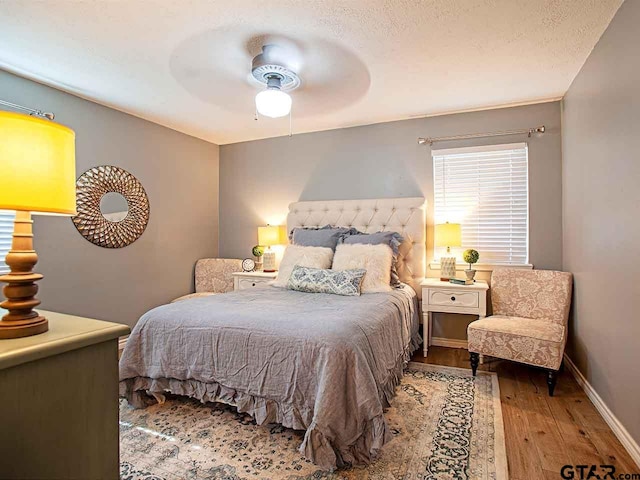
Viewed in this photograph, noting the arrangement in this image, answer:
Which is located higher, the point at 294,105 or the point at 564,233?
the point at 294,105

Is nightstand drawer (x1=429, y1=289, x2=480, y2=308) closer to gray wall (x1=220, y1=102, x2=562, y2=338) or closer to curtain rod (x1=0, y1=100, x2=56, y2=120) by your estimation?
gray wall (x1=220, y1=102, x2=562, y2=338)

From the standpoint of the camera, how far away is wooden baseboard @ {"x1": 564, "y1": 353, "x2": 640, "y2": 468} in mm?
1771

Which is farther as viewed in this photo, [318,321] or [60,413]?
[318,321]

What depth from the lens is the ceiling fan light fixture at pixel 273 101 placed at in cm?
257

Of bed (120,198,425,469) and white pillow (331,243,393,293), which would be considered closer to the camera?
bed (120,198,425,469)

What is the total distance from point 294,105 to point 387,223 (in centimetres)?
153

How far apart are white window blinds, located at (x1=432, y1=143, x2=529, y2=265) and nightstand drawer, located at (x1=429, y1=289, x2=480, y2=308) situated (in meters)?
0.55

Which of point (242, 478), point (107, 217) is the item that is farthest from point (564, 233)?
point (107, 217)

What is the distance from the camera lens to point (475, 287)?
315 centimetres

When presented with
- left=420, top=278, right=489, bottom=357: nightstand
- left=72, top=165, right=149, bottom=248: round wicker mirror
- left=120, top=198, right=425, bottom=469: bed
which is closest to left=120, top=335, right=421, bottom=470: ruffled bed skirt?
left=120, top=198, right=425, bottom=469: bed

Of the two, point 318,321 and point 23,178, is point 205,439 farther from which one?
point 23,178

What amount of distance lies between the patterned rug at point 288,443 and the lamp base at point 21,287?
118 cm

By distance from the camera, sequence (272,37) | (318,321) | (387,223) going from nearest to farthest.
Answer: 1. (318,321)
2. (272,37)
3. (387,223)

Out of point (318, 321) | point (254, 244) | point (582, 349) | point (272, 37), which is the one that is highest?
point (272, 37)
